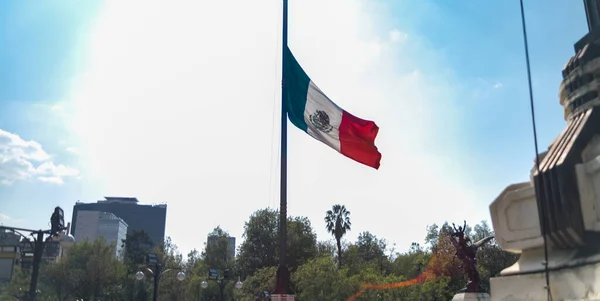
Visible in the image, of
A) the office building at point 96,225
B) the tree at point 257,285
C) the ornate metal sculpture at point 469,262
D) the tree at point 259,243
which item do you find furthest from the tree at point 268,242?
the office building at point 96,225

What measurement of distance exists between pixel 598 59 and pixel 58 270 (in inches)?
1872

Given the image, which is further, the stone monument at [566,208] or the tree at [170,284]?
the tree at [170,284]

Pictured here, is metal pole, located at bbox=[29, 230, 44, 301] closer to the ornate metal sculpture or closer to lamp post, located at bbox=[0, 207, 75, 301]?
lamp post, located at bbox=[0, 207, 75, 301]

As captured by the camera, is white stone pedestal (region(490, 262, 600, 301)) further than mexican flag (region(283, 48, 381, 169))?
No

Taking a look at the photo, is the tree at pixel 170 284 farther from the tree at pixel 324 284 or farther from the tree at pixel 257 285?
the tree at pixel 324 284

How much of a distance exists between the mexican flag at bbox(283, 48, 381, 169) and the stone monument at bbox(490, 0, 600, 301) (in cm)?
350

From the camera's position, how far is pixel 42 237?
1262 centimetres

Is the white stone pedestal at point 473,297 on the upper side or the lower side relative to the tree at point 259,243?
→ lower

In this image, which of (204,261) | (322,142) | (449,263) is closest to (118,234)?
(204,261)

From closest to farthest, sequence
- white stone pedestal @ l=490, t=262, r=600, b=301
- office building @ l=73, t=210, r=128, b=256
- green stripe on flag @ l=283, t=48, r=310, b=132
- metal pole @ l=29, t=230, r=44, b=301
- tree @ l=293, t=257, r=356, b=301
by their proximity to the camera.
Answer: white stone pedestal @ l=490, t=262, r=600, b=301 < green stripe on flag @ l=283, t=48, r=310, b=132 < metal pole @ l=29, t=230, r=44, b=301 < tree @ l=293, t=257, r=356, b=301 < office building @ l=73, t=210, r=128, b=256

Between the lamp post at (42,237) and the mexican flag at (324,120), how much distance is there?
20.9 ft

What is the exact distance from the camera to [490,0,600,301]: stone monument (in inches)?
279

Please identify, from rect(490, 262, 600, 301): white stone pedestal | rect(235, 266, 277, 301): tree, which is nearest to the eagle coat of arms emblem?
rect(490, 262, 600, 301): white stone pedestal

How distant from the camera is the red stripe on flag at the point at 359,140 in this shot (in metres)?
11.0
